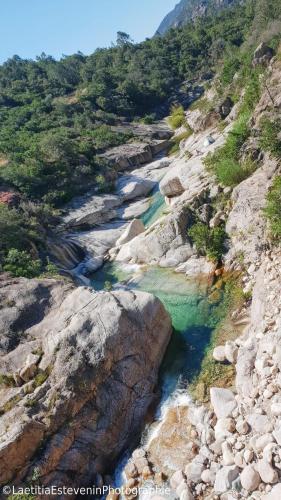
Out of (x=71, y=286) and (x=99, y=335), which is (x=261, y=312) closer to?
(x=99, y=335)

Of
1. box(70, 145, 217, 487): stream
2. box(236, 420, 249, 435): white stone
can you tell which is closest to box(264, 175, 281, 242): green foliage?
box(70, 145, 217, 487): stream

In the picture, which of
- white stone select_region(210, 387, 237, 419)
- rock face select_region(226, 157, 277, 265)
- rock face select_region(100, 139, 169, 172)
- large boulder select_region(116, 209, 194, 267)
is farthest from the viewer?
rock face select_region(100, 139, 169, 172)

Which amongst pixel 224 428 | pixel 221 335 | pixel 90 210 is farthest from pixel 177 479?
pixel 90 210

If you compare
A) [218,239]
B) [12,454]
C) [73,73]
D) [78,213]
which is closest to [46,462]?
[12,454]

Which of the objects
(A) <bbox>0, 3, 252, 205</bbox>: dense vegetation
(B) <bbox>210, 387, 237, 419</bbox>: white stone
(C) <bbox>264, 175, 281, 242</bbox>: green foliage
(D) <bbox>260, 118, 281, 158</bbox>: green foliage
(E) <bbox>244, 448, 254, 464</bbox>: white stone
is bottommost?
(E) <bbox>244, 448, 254, 464</bbox>: white stone

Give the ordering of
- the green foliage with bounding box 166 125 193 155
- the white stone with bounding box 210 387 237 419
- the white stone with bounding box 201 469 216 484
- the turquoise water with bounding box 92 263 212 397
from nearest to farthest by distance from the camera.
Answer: the white stone with bounding box 201 469 216 484 < the white stone with bounding box 210 387 237 419 < the turquoise water with bounding box 92 263 212 397 < the green foliage with bounding box 166 125 193 155

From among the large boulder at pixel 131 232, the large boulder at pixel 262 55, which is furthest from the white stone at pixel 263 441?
the large boulder at pixel 262 55

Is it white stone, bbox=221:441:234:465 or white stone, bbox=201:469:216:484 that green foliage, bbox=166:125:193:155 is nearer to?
white stone, bbox=221:441:234:465

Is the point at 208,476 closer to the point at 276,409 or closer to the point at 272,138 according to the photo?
the point at 276,409

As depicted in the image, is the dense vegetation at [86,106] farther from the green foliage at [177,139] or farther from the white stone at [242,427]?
the white stone at [242,427]

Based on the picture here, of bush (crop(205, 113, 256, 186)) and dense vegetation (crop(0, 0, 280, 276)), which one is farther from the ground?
dense vegetation (crop(0, 0, 280, 276))
